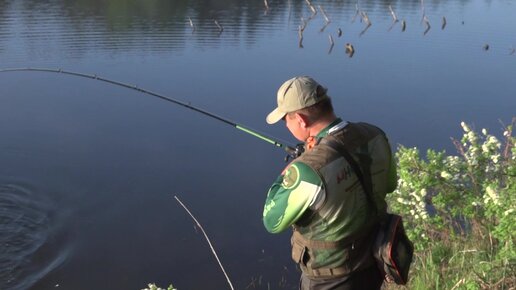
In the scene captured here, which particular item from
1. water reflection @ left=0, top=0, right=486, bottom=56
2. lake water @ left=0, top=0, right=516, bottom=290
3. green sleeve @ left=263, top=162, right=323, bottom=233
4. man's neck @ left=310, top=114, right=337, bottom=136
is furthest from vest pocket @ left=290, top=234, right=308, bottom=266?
water reflection @ left=0, top=0, right=486, bottom=56

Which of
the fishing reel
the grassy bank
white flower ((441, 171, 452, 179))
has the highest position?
the fishing reel

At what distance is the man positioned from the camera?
3002 millimetres

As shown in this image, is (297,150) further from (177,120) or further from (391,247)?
(177,120)

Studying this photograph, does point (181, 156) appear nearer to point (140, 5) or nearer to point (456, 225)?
point (456, 225)

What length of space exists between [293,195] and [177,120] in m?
11.9

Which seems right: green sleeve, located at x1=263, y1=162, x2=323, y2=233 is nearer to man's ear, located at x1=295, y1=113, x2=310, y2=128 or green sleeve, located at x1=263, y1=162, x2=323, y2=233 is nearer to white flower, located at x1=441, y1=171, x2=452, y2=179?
man's ear, located at x1=295, y1=113, x2=310, y2=128

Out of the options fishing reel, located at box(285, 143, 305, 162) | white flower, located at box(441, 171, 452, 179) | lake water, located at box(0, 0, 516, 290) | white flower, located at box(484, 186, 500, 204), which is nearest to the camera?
fishing reel, located at box(285, 143, 305, 162)

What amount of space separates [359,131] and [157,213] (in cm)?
760

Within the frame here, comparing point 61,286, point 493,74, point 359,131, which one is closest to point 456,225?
point 359,131

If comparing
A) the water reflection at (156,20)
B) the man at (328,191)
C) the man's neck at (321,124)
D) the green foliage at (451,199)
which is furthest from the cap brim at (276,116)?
the water reflection at (156,20)

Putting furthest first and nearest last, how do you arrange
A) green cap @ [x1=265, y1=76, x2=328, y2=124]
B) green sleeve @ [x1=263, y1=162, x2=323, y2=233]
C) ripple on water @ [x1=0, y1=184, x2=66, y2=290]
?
ripple on water @ [x1=0, y1=184, x2=66, y2=290] < green cap @ [x1=265, y1=76, x2=328, y2=124] < green sleeve @ [x1=263, y1=162, x2=323, y2=233]

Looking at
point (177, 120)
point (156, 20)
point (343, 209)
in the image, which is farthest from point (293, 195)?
point (156, 20)

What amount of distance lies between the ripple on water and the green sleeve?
20.1ft

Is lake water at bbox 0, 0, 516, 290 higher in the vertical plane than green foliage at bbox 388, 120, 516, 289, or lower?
lower
